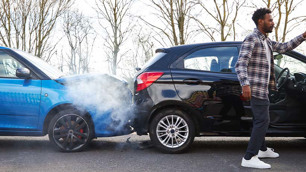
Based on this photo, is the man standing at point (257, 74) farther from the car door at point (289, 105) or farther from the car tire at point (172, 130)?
the car tire at point (172, 130)

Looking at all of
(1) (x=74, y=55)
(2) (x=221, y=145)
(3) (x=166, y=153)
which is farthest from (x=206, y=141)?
(1) (x=74, y=55)

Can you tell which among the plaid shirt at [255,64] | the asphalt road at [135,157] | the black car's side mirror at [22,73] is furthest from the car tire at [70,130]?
the plaid shirt at [255,64]

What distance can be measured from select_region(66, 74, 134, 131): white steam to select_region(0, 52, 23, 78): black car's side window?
86 centimetres

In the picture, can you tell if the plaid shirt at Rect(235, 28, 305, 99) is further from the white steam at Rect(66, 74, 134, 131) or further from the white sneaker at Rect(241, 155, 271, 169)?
the white steam at Rect(66, 74, 134, 131)

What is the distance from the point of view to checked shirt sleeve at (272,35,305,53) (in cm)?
430

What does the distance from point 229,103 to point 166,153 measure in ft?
3.86

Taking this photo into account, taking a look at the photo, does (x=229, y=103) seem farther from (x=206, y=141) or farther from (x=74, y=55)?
(x=74, y=55)

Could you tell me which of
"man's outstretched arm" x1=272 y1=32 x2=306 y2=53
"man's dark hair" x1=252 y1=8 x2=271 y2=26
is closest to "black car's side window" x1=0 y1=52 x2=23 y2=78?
"man's dark hair" x1=252 y1=8 x2=271 y2=26

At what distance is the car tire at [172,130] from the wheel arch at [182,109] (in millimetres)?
48

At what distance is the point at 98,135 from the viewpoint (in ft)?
16.7

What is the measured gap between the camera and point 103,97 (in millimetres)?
5207

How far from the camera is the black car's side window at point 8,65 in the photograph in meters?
5.18

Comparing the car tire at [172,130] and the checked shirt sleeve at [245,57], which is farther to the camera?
the car tire at [172,130]

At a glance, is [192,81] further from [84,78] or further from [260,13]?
[84,78]
